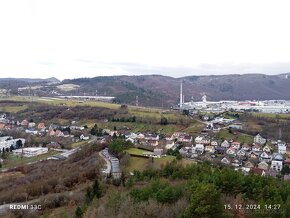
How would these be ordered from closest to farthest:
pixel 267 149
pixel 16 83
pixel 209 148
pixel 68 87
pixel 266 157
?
pixel 266 157 → pixel 267 149 → pixel 209 148 → pixel 68 87 → pixel 16 83

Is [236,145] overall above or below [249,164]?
above

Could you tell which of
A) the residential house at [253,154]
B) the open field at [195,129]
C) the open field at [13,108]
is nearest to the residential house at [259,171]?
the residential house at [253,154]

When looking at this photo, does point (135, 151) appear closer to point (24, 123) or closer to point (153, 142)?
point (153, 142)

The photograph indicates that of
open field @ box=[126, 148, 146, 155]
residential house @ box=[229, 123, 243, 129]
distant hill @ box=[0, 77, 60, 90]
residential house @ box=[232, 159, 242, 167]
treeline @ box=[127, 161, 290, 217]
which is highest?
distant hill @ box=[0, 77, 60, 90]

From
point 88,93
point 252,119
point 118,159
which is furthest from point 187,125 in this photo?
point 88,93

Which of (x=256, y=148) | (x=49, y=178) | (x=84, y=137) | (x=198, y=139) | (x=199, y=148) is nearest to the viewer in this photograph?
(x=49, y=178)

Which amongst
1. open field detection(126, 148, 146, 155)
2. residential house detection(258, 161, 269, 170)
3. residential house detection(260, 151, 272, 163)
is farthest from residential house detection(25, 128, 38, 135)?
residential house detection(258, 161, 269, 170)

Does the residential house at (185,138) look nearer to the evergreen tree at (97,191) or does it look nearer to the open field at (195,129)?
the open field at (195,129)

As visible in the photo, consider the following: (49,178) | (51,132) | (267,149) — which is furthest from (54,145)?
(267,149)

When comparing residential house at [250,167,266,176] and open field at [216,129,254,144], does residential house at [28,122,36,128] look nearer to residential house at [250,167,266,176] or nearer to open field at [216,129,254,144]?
open field at [216,129,254,144]
